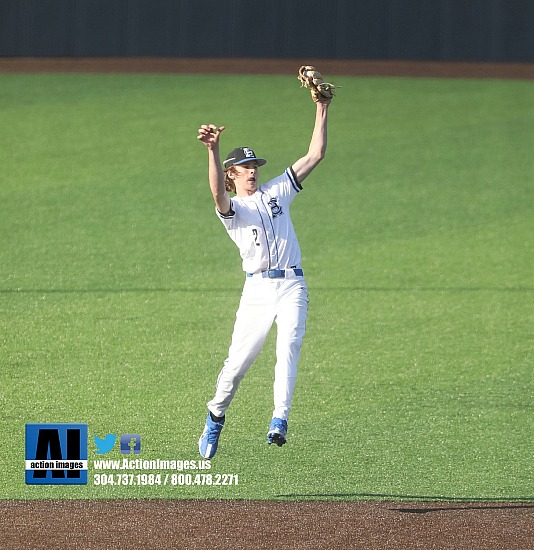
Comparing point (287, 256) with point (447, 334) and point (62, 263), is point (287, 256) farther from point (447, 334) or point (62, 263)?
point (62, 263)

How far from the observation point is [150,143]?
55.3 feet

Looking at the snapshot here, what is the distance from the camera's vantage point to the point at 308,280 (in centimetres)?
1221

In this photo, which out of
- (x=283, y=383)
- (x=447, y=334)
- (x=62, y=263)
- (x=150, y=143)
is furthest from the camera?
(x=150, y=143)

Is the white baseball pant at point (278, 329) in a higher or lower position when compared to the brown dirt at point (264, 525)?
higher

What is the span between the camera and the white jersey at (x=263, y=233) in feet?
21.8

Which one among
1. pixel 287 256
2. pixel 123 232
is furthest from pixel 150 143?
pixel 287 256

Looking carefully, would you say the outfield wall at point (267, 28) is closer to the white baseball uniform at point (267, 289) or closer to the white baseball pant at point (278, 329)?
the white baseball uniform at point (267, 289)

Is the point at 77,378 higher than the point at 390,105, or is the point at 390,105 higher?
the point at 390,105

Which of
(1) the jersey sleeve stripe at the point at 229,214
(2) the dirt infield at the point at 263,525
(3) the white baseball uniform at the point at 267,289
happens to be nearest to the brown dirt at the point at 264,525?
(2) the dirt infield at the point at 263,525

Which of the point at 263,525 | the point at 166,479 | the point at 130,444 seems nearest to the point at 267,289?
the point at 263,525

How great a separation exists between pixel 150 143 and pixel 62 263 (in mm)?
4775

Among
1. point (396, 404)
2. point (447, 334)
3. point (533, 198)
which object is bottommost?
point (396, 404)

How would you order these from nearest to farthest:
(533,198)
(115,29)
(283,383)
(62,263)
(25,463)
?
(283,383), (25,463), (62,263), (533,198), (115,29)

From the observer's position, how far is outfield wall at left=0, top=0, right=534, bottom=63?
65.3 feet
